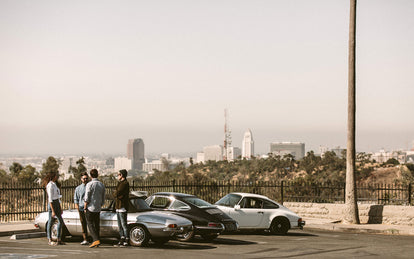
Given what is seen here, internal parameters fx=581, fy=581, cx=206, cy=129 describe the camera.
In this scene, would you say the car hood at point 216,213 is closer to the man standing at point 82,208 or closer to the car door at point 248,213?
the car door at point 248,213

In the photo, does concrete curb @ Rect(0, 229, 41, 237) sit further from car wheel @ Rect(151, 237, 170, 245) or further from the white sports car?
the white sports car

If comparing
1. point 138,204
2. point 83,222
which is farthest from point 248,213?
point 83,222

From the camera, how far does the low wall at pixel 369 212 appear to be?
76.2 ft

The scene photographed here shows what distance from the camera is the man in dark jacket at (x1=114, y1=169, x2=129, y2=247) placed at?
14695 mm

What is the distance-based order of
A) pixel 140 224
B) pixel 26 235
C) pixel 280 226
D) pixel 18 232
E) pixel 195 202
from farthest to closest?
pixel 280 226, pixel 18 232, pixel 26 235, pixel 195 202, pixel 140 224

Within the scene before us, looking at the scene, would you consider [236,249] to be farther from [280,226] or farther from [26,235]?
[26,235]

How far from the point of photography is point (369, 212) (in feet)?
79.2

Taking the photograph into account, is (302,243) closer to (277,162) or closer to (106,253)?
(106,253)

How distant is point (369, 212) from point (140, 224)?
12496 mm

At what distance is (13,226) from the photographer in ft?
65.1

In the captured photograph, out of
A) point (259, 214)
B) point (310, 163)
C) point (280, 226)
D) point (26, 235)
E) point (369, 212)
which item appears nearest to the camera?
point (26, 235)

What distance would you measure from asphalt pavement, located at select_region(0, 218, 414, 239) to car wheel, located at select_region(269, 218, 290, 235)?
3.21 metres

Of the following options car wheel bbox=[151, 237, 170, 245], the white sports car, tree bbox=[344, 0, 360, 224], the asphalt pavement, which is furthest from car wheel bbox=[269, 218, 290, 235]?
car wheel bbox=[151, 237, 170, 245]

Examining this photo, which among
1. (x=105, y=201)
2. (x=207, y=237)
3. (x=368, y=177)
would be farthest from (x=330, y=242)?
(x=368, y=177)
